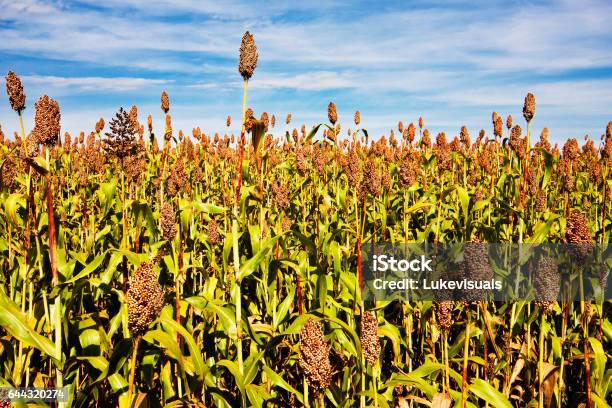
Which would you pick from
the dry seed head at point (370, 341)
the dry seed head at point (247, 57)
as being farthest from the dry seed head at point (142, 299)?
the dry seed head at point (247, 57)

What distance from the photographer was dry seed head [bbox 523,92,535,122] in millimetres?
4562

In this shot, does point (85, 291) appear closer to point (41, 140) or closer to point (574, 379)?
point (41, 140)

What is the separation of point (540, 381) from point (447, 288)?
911 millimetres

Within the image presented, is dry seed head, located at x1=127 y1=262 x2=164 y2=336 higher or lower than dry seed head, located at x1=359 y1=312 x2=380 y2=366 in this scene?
higher

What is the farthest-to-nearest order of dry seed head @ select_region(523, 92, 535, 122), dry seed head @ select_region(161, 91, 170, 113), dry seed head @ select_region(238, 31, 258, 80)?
dry seed head @ select_region(161, 91, 170, 113)
dry seed head @ select_region(523, 92, 535, 122)
dry seed head @ select_region(238, 31, 258, 80)

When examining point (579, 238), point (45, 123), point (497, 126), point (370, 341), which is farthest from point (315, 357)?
point (497, 126)

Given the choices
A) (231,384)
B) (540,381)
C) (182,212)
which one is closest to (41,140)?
(182,212)

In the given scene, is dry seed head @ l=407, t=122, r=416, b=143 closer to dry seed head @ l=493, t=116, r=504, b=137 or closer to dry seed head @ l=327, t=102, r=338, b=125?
dry seed head @ l=493, t=116, r=504, b=137

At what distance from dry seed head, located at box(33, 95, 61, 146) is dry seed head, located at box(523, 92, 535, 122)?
4.26m

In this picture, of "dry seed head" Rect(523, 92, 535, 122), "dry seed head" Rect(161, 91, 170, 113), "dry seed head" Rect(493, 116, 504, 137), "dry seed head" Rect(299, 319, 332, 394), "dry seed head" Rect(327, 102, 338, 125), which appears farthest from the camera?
"dry seed head" Rect(493, 116, 504, 137)

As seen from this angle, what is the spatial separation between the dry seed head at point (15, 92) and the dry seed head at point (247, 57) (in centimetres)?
132

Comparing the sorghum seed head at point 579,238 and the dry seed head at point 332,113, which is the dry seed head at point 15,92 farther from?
the dry seed head at point 332,113

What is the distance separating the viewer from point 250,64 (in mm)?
2396

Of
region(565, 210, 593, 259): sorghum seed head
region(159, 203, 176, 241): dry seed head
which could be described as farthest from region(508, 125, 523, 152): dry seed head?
region(159, 203, 176, 241): dry seed head
